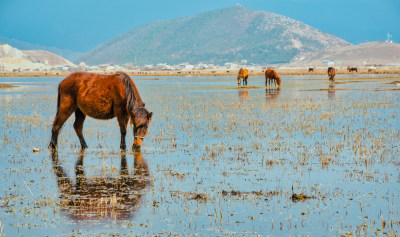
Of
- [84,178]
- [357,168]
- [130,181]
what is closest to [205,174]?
[130,181]

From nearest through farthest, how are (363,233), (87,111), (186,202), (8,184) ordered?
(363,233)
(186,202)
(8,184)
(87,111)

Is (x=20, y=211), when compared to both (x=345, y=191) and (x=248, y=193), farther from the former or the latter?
(x=345, y=191)

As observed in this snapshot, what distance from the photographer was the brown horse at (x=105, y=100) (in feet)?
42.2

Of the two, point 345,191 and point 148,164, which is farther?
point 148,164

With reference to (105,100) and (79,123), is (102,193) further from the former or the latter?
(79,123)

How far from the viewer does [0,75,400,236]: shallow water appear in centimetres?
741

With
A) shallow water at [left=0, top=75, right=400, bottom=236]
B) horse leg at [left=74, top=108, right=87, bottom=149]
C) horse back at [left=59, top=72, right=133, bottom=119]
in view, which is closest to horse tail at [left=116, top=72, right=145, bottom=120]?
horse back at [left=59, top=72, right=133, bottom=119]

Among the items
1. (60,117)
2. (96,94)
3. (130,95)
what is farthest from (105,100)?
(60,117)

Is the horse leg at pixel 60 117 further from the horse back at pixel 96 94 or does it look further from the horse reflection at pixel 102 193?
the horse reflection at pixel 102 193

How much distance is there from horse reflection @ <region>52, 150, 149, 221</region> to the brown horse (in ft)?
4.88

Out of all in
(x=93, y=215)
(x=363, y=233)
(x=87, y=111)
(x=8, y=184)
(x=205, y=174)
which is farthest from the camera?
(x=87, y=111)

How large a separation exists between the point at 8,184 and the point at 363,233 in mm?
6695

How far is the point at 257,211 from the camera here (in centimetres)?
799

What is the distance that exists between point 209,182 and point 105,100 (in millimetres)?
4687
